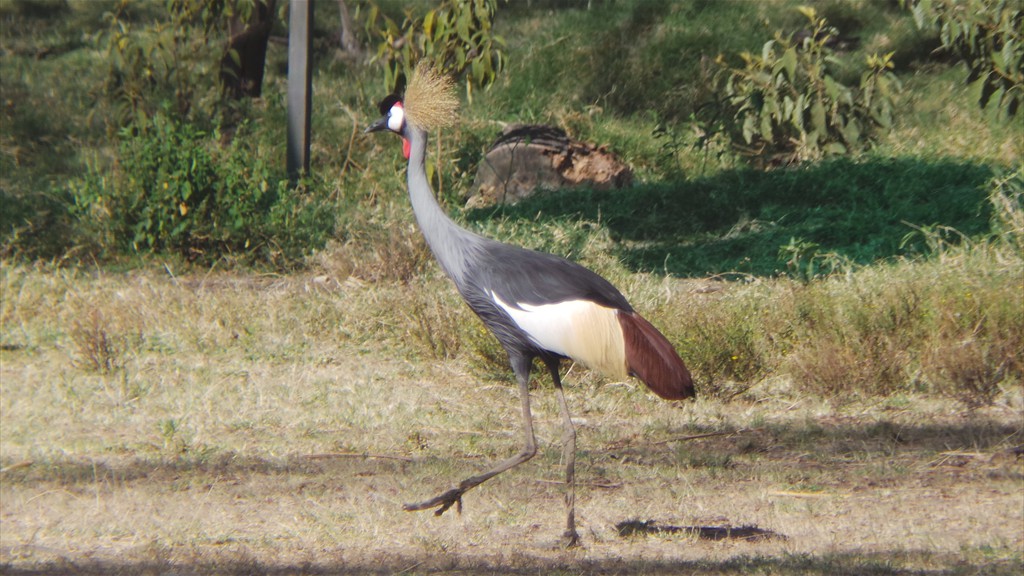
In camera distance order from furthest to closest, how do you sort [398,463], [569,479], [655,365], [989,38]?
[989,38] < [398,463] < [569,479] < [655,365]

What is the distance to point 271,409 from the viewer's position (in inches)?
211

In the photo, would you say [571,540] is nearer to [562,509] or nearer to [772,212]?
[562,509]

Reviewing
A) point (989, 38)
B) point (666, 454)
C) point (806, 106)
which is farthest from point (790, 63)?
point (666, 454)

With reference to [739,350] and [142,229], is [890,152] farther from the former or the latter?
[142,229]

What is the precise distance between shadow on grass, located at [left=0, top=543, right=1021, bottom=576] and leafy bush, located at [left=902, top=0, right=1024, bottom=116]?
3208mm

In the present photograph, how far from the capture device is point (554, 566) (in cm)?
370

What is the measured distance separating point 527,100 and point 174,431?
5833 millimetres

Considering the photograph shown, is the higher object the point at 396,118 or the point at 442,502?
the point at 396,118

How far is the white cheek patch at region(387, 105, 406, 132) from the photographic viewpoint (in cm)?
453

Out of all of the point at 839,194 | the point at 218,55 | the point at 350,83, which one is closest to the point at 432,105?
the point at 839,194

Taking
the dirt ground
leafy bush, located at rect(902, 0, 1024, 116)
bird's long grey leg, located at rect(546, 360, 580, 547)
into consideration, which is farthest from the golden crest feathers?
leafy bush, located at rect(902, 0, 1024, 116)

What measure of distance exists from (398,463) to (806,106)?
508 centimetres

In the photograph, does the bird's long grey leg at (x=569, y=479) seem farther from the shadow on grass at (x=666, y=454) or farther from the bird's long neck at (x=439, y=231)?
the shadow on grass at (x=666, y=454)

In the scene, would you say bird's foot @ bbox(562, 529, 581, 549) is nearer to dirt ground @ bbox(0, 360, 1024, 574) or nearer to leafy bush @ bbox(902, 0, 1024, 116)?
dirt ground @ bbox(0, 360, 1024, 574)
